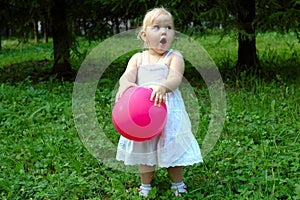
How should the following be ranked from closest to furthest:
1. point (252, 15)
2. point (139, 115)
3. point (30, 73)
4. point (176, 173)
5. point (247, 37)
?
point (139, 115)
point (176, 173)
point (252, 15)
point (247, 37)
point (30, 73)

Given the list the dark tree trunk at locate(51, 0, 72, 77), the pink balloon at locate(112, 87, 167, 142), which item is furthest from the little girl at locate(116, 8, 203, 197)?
the dark tree trunk at locate(51, 0, 72, 77)

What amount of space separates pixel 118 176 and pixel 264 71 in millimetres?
3797

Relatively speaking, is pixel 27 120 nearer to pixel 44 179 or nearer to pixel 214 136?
pixel 44 179

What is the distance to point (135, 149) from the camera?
3264 millimetres

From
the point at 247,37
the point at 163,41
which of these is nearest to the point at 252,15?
the point at 247,37

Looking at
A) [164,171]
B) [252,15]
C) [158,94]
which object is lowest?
[164,171]

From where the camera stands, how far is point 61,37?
7496mm

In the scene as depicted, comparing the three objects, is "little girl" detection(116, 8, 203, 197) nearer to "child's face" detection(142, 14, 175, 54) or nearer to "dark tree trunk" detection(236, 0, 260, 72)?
"child's face" detection(142, 14, 175, 54)

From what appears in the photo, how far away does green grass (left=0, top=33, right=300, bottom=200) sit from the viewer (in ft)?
11.6

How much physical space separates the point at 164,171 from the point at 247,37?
11.5 feet

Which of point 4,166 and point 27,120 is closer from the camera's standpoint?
point 4,166

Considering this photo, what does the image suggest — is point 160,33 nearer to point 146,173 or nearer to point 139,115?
point 139,115

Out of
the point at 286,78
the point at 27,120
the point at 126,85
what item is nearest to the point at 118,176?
the point at 126,85

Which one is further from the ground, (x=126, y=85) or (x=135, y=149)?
(x=126, y=85)
